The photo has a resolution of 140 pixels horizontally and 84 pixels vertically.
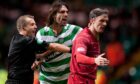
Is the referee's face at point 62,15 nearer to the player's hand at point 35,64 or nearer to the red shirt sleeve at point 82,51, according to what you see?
the player's hand at point 35,64

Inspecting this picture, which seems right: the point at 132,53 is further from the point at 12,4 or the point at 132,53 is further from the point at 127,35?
the point at 12,4

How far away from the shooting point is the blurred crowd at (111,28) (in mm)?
13242

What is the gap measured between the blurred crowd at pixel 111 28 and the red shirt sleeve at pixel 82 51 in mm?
3882

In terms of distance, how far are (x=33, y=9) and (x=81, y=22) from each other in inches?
45.1

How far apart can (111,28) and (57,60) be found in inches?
202

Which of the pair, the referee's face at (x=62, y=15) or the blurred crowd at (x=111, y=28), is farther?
the blurred crowd at (x=111, y=28)

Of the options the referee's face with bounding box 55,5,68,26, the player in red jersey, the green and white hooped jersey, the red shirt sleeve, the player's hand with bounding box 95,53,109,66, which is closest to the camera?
the player's hand with bounding box 95,53,109,66

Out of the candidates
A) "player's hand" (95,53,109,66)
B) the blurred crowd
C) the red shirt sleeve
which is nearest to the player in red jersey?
the red shirt sleeve

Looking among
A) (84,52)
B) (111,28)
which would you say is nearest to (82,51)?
(84,52)

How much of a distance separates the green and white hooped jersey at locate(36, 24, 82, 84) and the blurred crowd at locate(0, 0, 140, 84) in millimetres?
2779

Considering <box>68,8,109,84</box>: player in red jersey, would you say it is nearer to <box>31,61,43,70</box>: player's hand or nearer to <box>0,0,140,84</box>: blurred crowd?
<box>31,61,43,70</box>: player's hand

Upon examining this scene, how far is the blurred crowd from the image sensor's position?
13.2 m

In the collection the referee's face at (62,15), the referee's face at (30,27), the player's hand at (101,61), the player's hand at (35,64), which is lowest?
the player's hand at (101,61)

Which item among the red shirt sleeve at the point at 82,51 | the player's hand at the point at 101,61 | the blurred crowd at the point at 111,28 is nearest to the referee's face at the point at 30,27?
the red shirt sleeve at the point at 82,51
